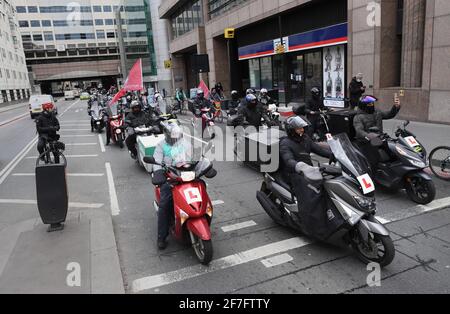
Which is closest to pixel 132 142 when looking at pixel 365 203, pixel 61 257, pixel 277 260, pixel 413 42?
pixel 61 257

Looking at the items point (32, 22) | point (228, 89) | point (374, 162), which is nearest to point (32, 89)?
point (32, 22)

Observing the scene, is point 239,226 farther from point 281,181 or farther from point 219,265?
point 219,265

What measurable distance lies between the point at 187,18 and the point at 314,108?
28.3 metres

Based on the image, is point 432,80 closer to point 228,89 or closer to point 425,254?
point 425,254

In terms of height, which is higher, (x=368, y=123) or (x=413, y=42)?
(x=413, y=42)

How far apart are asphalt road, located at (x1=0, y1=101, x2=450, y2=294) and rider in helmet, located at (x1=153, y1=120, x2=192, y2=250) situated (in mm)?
336

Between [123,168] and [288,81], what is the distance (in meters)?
14.3

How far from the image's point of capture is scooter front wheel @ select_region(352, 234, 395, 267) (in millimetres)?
4176

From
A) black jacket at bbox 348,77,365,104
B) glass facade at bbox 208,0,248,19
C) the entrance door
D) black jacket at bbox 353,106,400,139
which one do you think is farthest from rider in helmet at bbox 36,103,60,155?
glass facade at bbox 208,0,248,19

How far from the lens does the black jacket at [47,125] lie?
1043 centimetres

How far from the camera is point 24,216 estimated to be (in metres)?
6.90

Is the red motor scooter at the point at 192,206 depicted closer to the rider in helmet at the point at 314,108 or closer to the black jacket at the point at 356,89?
the rider in helmet at the point at 314,108

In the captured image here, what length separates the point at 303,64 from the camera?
20719 millimetres

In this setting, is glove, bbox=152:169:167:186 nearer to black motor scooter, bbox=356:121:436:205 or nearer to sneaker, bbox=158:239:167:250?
sneaker, bbox=158:239:167:250
